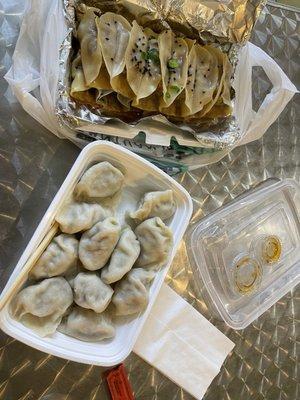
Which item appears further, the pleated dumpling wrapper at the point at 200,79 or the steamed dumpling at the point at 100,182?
the pleated dumpling wrapper at the point at 200,79

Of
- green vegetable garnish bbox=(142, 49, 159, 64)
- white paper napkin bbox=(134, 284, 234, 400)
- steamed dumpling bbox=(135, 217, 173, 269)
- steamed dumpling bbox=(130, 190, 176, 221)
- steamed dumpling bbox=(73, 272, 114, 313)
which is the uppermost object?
green vegetable garnish bbox=(142, 49, 159, 64)

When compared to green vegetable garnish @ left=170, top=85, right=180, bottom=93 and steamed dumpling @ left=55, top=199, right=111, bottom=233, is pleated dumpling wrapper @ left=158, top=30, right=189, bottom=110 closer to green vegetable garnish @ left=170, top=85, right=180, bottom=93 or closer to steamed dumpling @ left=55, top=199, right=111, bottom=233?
green vegetable garnish @ left=170, top=85, right=180, bottom=93

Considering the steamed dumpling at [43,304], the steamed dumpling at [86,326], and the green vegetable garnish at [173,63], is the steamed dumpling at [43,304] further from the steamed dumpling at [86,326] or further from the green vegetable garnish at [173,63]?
the green vegetable garnish at [173,63]

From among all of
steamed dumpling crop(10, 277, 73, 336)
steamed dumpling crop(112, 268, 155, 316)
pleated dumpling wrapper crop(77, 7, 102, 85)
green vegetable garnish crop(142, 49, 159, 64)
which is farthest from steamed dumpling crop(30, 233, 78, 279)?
green vegetable garnish crop(142, 49, 159, 64)

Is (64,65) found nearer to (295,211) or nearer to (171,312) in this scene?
(171,312)

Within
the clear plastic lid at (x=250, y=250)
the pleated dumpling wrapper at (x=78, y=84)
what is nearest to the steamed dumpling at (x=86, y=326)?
the clear plastic lid at (x=250, y=250)
